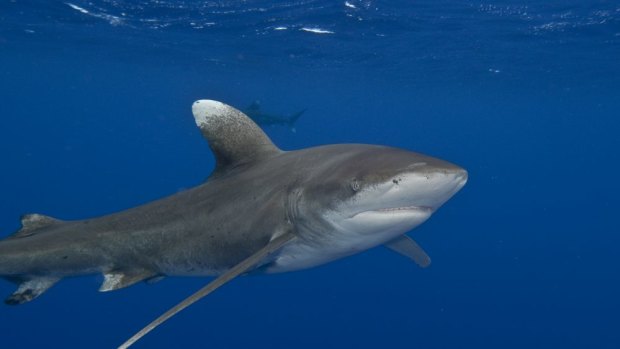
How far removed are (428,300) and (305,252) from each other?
22280 mm

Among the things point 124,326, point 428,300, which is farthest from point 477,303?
point 124,326

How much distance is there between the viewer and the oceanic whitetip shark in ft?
13.0

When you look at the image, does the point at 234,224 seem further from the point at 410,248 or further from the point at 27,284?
the point at 410,248

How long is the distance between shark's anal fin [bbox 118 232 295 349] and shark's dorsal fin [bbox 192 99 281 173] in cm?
138

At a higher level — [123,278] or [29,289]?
[123,278]

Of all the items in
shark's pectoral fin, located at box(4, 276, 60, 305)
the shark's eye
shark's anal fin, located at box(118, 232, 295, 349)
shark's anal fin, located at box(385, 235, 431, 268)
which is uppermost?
the shark's eye

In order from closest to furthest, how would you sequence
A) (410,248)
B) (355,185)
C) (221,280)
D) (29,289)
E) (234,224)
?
1. (355,185)
2. (221,280)
3. (234,224)
4. (29,289)
5. (410,248)

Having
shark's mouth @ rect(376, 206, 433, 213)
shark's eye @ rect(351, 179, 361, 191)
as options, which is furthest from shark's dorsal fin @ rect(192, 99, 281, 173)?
shark's mouth @ rect(376, 206, 433, 213)

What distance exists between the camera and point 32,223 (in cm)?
568

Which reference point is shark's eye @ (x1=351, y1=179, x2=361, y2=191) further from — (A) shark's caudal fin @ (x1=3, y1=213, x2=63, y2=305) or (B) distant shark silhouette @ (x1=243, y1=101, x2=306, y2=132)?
(B) distant shark silhouette @ (x1=243, y1=101, x2=306, y2=132)

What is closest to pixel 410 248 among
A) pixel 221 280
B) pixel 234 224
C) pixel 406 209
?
pixel 234 224

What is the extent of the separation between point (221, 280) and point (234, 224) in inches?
37.8

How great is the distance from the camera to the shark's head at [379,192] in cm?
342

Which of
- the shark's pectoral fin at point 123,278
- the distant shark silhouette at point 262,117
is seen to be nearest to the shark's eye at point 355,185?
the shark's pectoral fin at point 123,278
